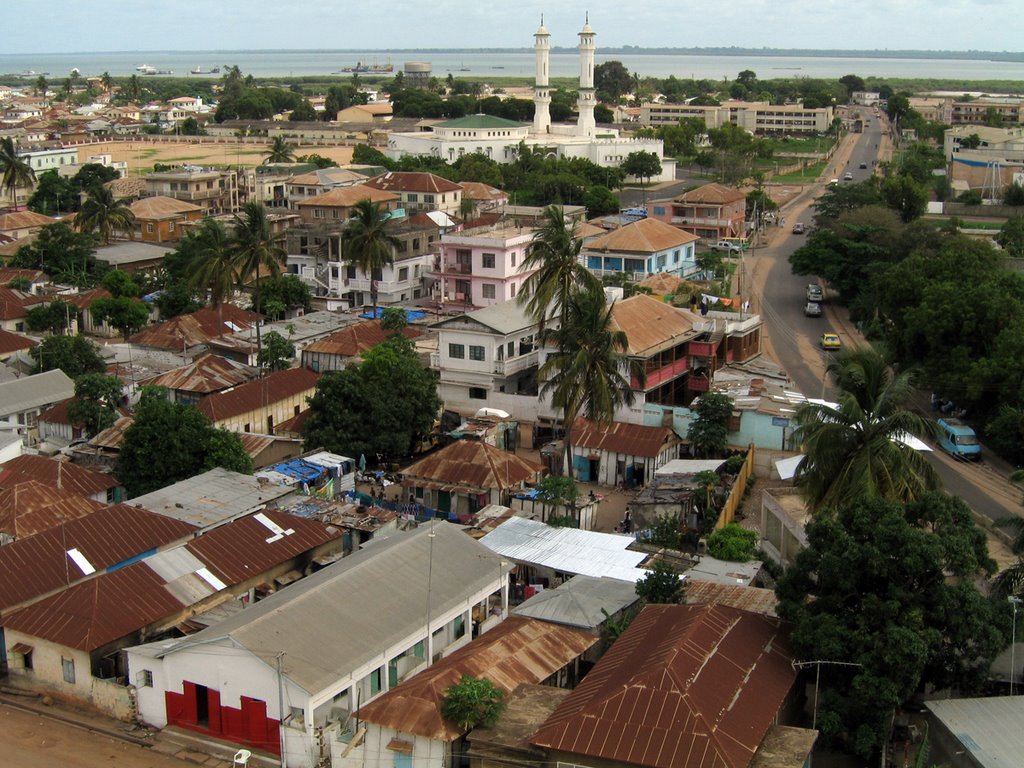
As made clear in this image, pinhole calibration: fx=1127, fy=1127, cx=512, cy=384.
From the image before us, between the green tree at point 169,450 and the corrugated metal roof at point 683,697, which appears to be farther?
the green tree at point 169,450

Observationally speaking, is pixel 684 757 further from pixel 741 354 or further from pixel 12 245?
pixel 12 245

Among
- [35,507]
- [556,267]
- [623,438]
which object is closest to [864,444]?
[623,438]

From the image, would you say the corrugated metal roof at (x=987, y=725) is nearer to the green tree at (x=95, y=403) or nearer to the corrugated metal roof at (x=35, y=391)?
the green tree at (x=95, y=403)

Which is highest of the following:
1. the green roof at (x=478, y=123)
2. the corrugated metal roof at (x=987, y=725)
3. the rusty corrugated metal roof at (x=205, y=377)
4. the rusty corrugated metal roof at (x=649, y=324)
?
the green roof at (x=478, y=123)

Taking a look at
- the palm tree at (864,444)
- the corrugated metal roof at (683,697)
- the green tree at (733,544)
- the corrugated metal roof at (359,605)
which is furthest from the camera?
the green tree at (733,544)

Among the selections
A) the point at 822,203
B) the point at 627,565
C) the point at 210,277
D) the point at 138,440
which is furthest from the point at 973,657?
the point at 822,203

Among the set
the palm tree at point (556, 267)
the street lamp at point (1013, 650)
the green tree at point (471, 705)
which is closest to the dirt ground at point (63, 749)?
the green tree at point (471, 705)

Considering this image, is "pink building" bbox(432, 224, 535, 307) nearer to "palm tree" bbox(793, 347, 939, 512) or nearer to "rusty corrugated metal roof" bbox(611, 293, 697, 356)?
Answer: "rusty corrugated metal roof" bbox(611, 293, 697, 356)
